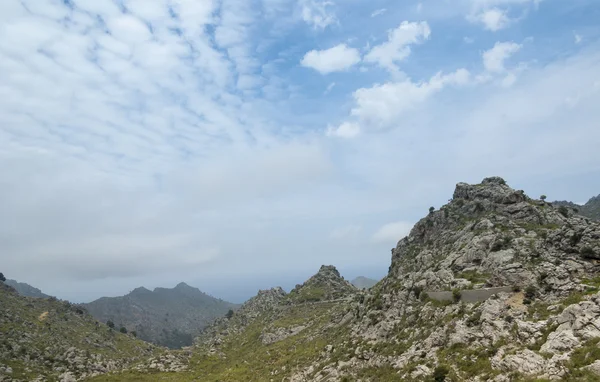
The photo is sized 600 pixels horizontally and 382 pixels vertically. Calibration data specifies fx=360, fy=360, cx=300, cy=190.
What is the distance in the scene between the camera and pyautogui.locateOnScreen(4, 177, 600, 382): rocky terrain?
32559 millimetres

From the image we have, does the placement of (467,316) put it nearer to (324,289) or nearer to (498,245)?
(498,245)

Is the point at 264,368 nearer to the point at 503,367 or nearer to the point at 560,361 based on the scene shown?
the point at 503,367

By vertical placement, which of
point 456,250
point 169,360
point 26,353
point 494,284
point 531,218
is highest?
point 531,218

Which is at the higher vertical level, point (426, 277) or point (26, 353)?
point (426, 277)

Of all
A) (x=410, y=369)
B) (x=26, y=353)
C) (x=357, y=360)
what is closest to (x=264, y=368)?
(x=357, y=360)

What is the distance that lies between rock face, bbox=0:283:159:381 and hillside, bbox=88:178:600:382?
22127 mm

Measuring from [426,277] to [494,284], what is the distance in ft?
45.8

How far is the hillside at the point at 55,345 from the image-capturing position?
285ft

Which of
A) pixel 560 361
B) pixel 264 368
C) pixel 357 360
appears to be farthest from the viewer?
pixel 264 368

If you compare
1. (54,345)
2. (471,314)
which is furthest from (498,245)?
(54,345)

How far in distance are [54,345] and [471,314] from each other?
11001 cm

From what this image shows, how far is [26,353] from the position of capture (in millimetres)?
92125

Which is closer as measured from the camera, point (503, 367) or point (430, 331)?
point (503, 367)

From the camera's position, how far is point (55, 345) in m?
101
